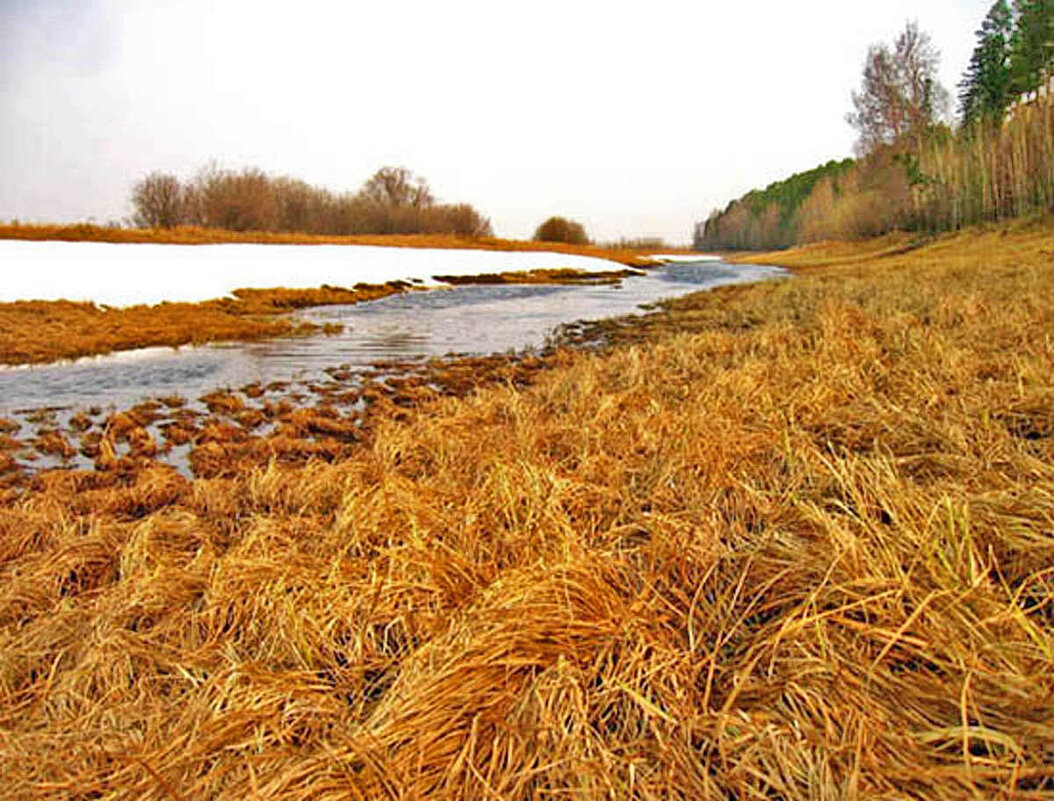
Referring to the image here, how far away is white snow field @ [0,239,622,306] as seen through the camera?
53.4 ft

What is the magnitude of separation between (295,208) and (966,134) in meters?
51.3

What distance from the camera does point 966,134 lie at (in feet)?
116

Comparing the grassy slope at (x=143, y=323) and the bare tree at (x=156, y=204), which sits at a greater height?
the bare tree at (x=156, y=204)

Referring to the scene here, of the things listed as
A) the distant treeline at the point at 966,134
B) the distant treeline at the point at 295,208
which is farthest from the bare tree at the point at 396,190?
the distant treeline at the point at 966,134

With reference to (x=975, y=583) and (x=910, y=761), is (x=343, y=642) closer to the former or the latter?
(x=910, y=761)

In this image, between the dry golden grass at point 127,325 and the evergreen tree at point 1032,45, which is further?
the evergreen tree at point 1032,45

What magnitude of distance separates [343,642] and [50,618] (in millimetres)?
1291

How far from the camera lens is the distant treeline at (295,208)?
43.7 m

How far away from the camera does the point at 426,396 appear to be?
727 centimetres

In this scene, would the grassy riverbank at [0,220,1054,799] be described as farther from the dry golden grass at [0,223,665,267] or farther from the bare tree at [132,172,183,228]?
the bare tree at [132,172,183,228]

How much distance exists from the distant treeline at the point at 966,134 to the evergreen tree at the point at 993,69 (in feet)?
0.20

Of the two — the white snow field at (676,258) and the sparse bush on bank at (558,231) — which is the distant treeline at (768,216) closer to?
the white snow field at (676,258)

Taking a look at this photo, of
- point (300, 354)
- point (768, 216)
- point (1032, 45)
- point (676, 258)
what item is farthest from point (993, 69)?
point (768, 216)

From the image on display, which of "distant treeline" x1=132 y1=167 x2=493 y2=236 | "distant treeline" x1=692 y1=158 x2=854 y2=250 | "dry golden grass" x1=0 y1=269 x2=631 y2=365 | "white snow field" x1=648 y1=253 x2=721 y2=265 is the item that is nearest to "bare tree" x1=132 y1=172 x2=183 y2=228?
"distant treeline" x1=132 y1=167 x2=493 y2=236
